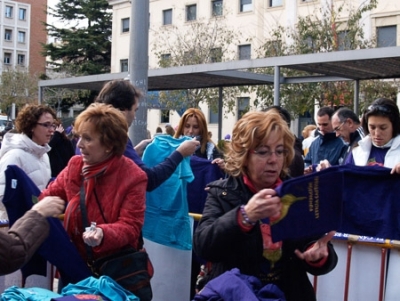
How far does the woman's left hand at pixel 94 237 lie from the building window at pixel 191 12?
129 ft

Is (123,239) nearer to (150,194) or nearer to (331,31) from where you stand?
(150,194)

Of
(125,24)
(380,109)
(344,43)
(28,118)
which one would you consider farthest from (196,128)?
(125,24)

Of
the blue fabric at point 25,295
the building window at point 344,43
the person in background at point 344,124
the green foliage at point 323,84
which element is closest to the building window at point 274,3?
the green foliage at point 323,84

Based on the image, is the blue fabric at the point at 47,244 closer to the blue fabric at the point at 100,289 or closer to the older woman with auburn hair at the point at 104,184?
the older woman with auburn hair at the point at 104,184

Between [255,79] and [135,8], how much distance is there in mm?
5254

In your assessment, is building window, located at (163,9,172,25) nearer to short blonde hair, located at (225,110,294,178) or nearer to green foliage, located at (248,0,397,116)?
green foliage, located at (248,0,397,116)

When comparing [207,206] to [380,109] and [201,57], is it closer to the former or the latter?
[380,109]

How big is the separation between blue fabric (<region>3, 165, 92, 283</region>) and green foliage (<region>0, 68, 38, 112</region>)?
5183 cm

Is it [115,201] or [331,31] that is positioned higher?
[331,31]

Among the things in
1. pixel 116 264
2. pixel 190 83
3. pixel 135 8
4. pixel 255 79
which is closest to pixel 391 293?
pixel 116 264

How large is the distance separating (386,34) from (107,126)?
2959 centimetres

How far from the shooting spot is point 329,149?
732 cm

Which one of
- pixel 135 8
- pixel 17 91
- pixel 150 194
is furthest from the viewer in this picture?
pixel 17 91

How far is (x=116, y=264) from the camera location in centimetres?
313
